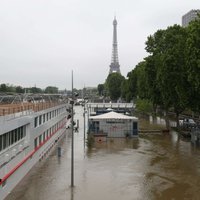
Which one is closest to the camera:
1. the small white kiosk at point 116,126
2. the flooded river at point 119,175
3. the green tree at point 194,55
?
the flooded river at point 119,175

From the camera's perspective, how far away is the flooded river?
71.3 ft

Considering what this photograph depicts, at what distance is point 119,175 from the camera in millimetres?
26594

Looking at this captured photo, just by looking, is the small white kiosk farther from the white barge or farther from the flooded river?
the white barge

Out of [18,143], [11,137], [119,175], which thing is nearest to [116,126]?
[119,175]

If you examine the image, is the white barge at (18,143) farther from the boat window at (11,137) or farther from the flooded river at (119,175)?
the flooded river at (119,175)

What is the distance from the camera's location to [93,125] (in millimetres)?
53000

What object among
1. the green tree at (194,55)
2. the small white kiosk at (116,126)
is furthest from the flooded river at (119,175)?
the small white kiosk at (116,126)

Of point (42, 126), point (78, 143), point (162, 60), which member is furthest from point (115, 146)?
point (162, 60)

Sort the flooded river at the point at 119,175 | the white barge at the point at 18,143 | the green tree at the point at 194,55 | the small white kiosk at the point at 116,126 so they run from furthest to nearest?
1. the small white kiosk at the point at 116,126
2. the green tree at the point at 194,55
3. the flooded river at the point at 119,175
4. the white barge at the point at 18,143

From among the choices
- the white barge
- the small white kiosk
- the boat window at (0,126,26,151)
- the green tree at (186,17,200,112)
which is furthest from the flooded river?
the small white kiosk

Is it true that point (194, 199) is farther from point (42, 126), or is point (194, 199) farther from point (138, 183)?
point (42, 126)

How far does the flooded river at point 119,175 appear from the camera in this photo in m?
21.7

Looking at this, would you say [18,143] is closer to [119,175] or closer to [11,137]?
[11,137]

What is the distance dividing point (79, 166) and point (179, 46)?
24226mm
